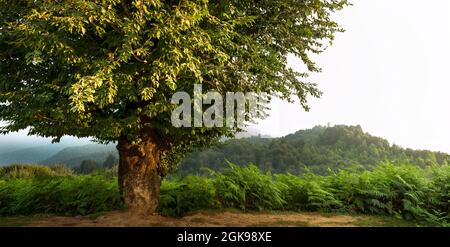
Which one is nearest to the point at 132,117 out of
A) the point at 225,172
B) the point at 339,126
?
the point at 225,172

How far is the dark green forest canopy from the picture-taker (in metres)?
8.11

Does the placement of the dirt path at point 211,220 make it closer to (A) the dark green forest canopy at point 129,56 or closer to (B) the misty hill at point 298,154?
(A) the dark green forest canopy at point 129,56

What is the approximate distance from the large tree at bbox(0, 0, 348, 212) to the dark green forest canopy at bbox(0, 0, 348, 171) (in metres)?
0.03

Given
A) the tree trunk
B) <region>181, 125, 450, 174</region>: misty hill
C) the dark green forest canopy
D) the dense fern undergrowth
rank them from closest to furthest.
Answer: the dark green forest canopy < the tree trunk < the dense fern undergrowth < <region>181, 125, 450, 174</region>: misty hill

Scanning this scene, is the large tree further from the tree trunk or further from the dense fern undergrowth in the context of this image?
the dense fern undergrowth

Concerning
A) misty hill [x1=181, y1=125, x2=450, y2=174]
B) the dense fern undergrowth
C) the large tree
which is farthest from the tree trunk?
misty hill [x1=181, y1=125, x2=450, y2=174]

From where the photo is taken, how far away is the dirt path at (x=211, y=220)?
10.2 m

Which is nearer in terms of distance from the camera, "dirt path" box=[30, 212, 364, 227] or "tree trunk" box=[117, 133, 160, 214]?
"dirt path" box=[30, 212, 364, 227]

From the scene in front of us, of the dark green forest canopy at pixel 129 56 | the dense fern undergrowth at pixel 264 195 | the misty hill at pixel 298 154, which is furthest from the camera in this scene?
the misty hill at pixel 298 154

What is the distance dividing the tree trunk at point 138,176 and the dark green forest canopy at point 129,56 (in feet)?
1.89

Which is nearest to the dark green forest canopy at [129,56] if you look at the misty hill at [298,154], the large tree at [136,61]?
the large tree at [136,61]

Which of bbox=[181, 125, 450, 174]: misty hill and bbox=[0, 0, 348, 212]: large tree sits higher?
bbox=[0, 0, 348, 212]: large tree

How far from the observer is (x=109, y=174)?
2223 cm
